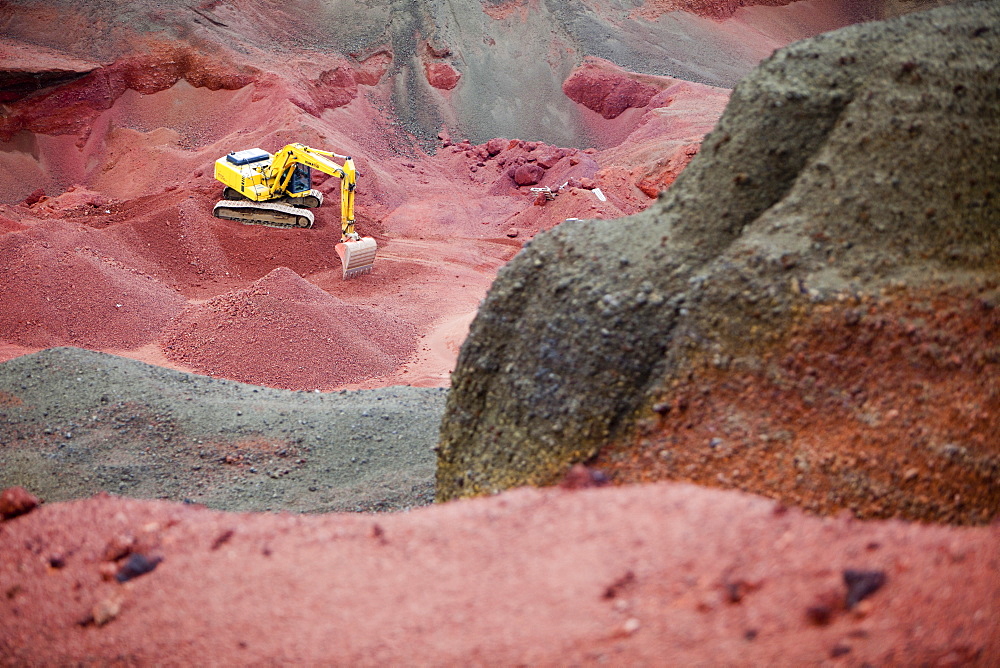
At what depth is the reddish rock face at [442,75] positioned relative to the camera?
995 inches

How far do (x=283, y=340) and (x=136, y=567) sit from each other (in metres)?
8.31

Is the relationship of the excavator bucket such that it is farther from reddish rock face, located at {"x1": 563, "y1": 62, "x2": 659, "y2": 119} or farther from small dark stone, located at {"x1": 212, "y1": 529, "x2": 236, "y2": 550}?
small dark stone, located at {"x1": 212, "y1": 529, "x2": 236, "y2": 550}

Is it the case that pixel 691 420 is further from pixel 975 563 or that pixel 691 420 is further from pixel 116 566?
pixel 116 566

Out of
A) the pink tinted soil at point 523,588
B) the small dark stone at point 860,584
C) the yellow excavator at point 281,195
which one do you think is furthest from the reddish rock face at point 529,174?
the small dark stone at point 860,584

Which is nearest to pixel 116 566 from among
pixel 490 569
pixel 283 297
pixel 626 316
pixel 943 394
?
pixel 490 569

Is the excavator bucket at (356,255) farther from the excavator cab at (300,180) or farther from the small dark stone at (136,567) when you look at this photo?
the small dark stone at (136,567)

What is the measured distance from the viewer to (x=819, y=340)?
4398 mm

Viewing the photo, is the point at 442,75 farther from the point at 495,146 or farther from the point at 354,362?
the point at 354,362

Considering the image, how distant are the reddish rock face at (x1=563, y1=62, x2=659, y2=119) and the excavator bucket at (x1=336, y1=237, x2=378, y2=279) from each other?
443 inches

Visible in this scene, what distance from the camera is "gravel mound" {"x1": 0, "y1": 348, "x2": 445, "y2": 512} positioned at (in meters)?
7.55

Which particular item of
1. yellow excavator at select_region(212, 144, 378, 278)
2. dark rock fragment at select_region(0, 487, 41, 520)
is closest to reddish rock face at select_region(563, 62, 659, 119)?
yellow excavator at select_region(212, 144, 378, 278)

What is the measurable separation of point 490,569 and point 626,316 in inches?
76.2

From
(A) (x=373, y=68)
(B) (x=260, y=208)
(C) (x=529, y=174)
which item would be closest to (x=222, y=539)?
(B) (x=260, y=208)

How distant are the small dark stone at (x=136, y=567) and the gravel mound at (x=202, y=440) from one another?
2.96m
